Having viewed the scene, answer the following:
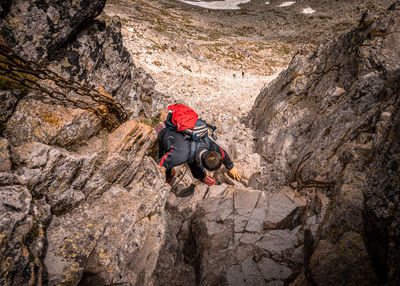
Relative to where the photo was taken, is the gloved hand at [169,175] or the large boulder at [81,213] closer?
the large boulder at [81,213]

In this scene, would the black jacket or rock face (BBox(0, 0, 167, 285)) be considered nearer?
rock face (BBox(0, 0, 167, 285))

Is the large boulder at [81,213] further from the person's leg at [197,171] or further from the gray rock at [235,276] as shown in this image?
the person's leg at [197,171]

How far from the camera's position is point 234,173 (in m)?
7.95

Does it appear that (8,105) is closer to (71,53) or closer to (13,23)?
(13,23)

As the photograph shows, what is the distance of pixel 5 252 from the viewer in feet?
9.03

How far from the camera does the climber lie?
6.72 metres

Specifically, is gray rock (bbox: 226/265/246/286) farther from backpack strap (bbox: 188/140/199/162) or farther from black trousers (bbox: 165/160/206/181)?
black trousers (bbox: 165/160/206/181)

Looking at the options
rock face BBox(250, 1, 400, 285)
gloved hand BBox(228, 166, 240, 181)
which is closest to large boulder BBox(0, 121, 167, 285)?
gloved hand BBox(228, 166, 240, 181)

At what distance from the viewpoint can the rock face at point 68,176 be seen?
10.7 feet

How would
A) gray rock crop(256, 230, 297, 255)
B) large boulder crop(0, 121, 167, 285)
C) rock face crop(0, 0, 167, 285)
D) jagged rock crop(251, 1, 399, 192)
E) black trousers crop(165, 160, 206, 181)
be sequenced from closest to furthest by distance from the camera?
large boulder crop(0, 121, 167, 285) → rock face crop(0, 0, 167, 285) → gray rock crop(256, 230, 297, 255) → jagged rock crop(251, 1, 399, 192) → black trousers crop(165, 160, 206, 181)

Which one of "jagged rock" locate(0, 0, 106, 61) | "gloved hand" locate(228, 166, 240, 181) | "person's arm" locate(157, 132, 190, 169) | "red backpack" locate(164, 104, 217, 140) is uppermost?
"jagged rock" locate(0, 0, 106, 61)

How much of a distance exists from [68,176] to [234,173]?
5.80 meters

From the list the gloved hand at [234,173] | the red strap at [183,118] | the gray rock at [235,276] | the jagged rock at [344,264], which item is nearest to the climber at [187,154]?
→ the gloved hand at [234,173]

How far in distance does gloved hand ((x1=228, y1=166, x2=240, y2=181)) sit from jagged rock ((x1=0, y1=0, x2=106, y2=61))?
6949 mm
